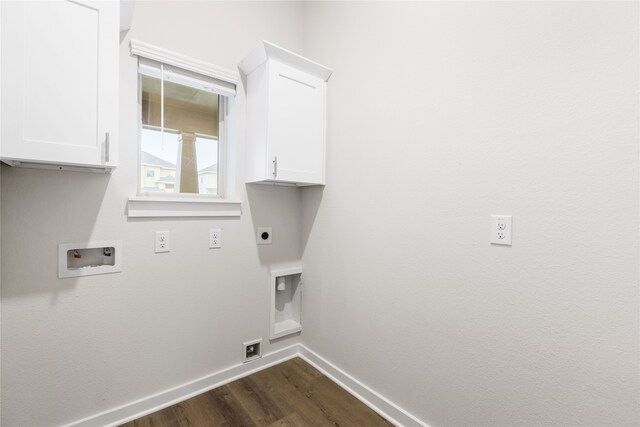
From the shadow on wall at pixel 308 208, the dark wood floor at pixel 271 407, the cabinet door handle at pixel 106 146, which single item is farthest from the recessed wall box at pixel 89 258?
the shadow on wall at pixel 308 208

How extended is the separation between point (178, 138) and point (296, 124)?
2.58 feet

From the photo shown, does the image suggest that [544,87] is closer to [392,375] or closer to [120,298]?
[392,375]

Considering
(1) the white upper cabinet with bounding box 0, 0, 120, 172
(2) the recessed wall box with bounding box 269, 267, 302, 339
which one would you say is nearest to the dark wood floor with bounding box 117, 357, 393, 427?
(2) the recessed wall box with bounding box 269, 267, 302, 339

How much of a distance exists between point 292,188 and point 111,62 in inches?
51.7

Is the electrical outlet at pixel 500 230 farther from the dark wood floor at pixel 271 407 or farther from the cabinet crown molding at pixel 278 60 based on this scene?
the cabinet crown molding at pixel 278 60

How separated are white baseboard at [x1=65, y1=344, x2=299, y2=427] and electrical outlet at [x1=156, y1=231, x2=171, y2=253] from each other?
859 mm

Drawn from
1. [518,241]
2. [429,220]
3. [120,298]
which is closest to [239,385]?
[120,298]

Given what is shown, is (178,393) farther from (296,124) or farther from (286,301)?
(296,124)

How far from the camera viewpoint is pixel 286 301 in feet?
7.79

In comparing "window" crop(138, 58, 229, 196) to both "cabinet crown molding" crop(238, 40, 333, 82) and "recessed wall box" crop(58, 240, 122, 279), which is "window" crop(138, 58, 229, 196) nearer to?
"cabinet crown molding" crop(238, 40, 333, 82)

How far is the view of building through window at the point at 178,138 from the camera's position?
1734 mm

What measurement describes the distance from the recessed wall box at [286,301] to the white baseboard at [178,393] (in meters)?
0.16

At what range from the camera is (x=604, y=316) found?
951 mm

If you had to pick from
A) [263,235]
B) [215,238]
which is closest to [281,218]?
[263,235]
